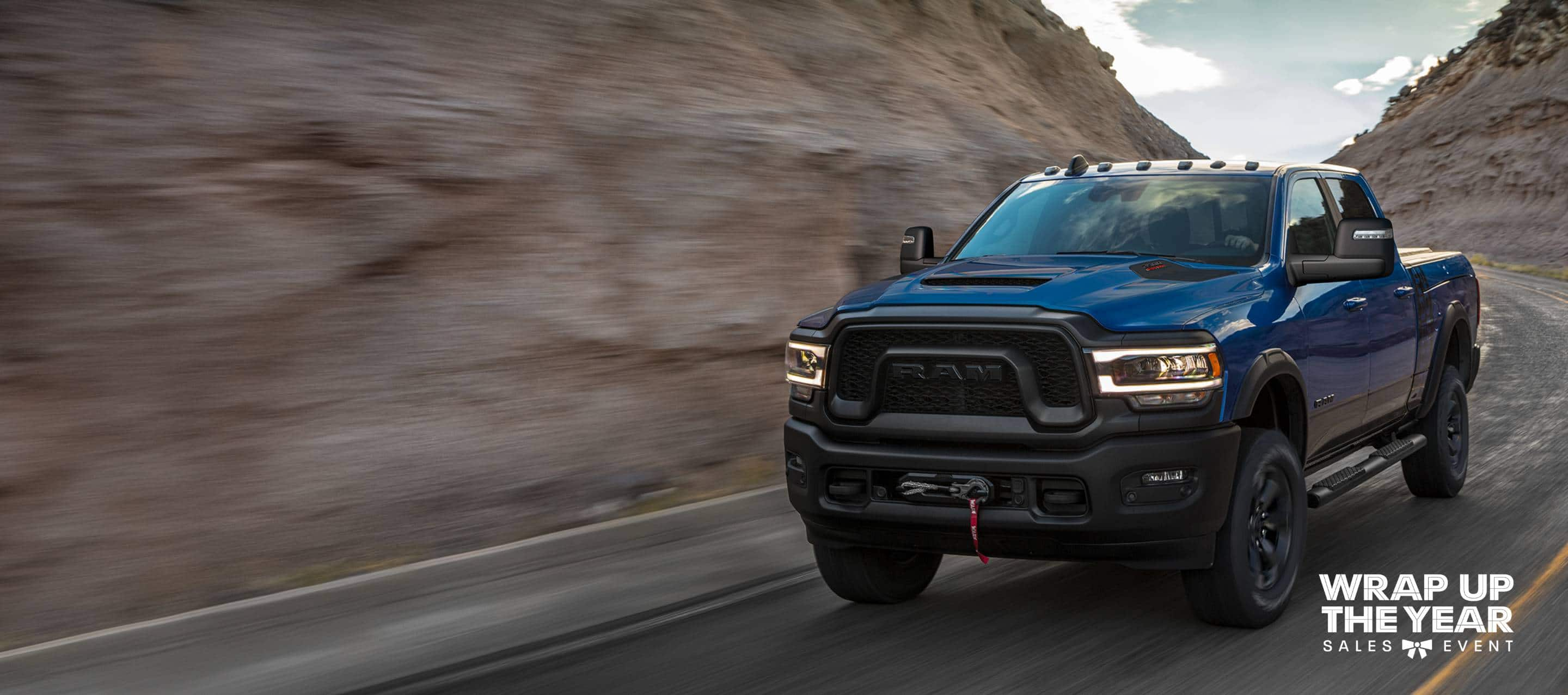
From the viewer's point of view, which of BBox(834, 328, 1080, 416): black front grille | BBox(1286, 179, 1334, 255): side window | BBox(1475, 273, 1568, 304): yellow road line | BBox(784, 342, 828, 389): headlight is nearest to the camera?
BBox(834, 328, 1080, 416): black front grille

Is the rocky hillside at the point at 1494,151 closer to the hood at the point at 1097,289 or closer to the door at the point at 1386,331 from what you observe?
the door at the point at 1386,331

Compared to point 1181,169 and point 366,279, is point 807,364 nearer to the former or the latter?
point 1181,169

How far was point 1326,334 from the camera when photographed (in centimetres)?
615

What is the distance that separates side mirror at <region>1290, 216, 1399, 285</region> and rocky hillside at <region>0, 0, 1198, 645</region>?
4.47m

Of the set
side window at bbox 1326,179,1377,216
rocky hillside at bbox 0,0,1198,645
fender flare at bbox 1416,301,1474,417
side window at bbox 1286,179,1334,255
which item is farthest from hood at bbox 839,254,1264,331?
rocky hillside at bbox 0,0,1198,645

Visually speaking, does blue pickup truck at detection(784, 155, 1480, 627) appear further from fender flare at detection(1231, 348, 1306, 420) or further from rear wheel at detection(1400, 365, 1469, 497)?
rear wheel at detection(1400, 365, 1469, 497)

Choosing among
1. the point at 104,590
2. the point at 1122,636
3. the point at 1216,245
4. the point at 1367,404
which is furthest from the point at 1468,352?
the point at 104,590

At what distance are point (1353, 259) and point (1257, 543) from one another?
1451 millimetres

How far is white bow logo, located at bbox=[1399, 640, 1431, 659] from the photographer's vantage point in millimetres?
5090

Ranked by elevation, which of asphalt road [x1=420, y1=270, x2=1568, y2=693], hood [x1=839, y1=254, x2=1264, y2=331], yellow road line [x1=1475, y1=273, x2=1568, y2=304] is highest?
hood [x1=839, y1=254, x2=1264, y2=331]

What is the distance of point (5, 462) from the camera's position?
7.04 metres

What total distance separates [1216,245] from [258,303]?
5.46m

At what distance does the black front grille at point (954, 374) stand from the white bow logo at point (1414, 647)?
5.31 ft

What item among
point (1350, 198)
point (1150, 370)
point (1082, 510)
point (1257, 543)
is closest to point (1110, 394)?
point (1150, 370)
